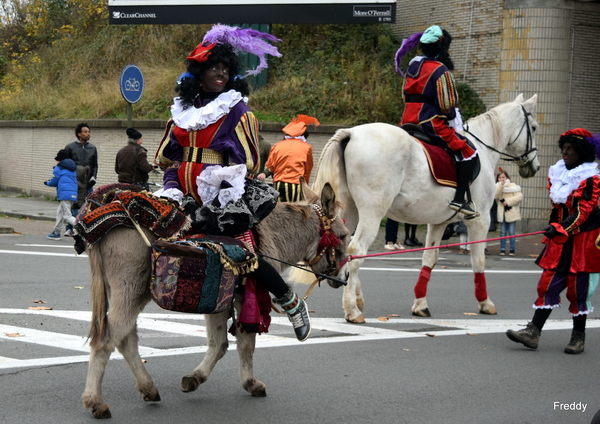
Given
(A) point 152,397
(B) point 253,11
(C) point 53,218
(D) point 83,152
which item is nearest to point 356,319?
(A) point 152,397

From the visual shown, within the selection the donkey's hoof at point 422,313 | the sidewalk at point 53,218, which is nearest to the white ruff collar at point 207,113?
the donkey's hoof at point 422,313

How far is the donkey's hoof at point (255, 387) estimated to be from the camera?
560 centimetres

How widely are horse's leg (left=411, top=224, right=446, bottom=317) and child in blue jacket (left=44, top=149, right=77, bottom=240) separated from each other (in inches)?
313

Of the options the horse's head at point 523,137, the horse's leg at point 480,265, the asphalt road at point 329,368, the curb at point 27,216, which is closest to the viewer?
the asphalt road at point 329,368

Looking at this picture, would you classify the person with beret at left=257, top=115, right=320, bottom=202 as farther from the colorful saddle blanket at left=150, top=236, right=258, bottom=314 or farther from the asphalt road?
the colorful saddle blanket at left=150, top=236, right=258, bottom=314

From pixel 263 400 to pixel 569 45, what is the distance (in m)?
15.9

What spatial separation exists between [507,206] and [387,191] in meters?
7.93

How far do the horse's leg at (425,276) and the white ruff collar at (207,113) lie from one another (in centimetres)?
440

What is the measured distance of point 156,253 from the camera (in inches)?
195

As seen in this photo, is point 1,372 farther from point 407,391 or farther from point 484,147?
point 484,147

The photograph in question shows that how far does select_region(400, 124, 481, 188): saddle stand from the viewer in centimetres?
903

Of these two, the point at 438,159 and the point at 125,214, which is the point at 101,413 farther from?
the point at 438,159

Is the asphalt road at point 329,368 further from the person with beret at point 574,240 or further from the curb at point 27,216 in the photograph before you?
the curb at point 27,216

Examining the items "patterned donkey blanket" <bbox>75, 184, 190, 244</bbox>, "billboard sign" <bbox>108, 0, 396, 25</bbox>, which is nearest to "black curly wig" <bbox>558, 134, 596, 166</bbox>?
"patterned donkey blanket" <bbox>75, 184, 190, 244</bbox>
